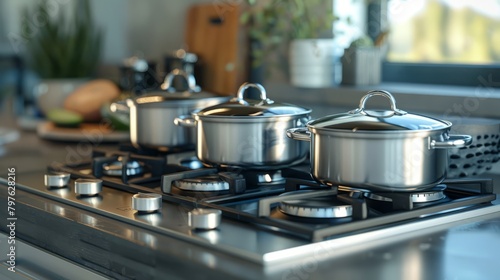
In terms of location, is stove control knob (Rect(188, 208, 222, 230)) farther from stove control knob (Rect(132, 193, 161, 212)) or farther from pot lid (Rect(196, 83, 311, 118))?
pot lid (Rect(196, 83, 311, 118))

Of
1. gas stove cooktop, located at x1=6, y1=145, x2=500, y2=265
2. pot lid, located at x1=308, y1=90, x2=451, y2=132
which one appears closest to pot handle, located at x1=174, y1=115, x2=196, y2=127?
gas stove cooktop, located at x1=6, y1=145, x2=500, y2=265

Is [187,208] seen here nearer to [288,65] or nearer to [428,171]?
[428,171]

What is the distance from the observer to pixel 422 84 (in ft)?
6.11

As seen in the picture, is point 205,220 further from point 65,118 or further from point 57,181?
point 65,118

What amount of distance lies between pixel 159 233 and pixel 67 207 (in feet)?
0.79

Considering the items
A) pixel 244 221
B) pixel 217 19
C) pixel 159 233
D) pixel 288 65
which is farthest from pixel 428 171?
pixel 217 19

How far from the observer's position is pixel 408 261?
2.85ft

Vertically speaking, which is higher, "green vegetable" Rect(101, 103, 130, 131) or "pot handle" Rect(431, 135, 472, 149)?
"pot handle" Rect(431, 135, 472, 149)

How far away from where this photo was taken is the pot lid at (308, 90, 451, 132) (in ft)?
3.36

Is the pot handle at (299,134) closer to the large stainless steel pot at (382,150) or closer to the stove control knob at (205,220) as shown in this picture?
the large stainless steel pot at (382,150)

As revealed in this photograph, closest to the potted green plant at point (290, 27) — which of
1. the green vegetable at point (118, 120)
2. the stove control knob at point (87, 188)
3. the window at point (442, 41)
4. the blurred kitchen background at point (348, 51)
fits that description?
the blurred kitchen background at point (348, 51)

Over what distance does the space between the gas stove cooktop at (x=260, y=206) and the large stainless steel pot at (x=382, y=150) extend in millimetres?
27

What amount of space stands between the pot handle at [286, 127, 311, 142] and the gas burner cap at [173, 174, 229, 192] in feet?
0.41

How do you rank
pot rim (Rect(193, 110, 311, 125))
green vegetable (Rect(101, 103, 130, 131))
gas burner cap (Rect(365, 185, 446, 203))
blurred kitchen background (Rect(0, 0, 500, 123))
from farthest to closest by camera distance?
green vegetable (Rect(101, 103, 130, 131)), blurred kitchen background (Rect(0, 0, 500, 123)), pot rim (Rect(193, 110, 311, 125)), gas burner cap (Rect(365, 185, 446, 203))
